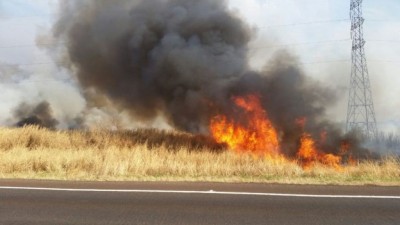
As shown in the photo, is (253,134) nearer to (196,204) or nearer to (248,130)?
(248,130)

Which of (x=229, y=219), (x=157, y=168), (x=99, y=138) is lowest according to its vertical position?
(x=229, y=219)

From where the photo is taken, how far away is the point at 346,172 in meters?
12.0

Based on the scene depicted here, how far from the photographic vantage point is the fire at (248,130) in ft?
75.2

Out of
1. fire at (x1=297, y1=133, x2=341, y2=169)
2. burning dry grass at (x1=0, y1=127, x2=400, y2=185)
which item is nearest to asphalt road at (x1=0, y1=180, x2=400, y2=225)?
burning dry grass at (x1=0, y1=127, x2=400, y2=185)

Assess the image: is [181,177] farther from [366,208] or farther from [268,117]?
[268,117]

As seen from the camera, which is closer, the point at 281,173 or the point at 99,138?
the point at 281,173

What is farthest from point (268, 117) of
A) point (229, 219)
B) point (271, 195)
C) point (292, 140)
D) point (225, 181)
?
point (229, 219)

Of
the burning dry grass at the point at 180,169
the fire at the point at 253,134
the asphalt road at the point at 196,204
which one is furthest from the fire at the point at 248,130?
the asphalt road at the point at 196,204

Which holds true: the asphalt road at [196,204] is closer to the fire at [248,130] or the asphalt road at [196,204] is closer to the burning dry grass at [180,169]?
the burning dry grass at [180,169]

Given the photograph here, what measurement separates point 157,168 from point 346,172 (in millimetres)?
→ 5507

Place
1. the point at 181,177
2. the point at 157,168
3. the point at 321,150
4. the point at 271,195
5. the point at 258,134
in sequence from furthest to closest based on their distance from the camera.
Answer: the point at 321,150 → the point at 258,134 → the point at 157,168 → the point at 181,177 → the point at 271,195

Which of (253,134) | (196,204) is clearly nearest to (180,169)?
(196,204)

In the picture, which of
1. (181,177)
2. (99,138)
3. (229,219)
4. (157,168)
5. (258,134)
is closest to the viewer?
(229,219)

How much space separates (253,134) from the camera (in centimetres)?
2341
